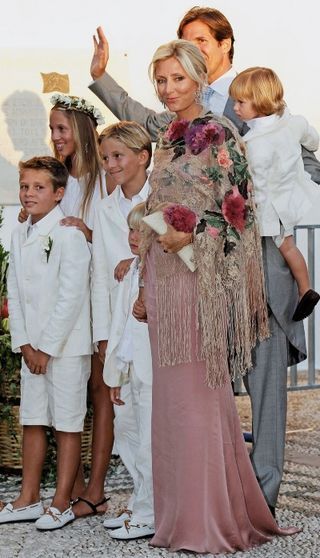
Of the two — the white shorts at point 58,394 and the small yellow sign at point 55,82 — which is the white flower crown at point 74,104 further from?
the small yellow sign at point 55,82

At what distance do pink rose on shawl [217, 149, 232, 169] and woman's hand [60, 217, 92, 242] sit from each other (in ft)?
Answer: 2.46

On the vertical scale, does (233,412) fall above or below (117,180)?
below

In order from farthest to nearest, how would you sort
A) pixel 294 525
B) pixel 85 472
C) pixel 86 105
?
pixel 85 472 < pixel 86 105 < pixel 294 525

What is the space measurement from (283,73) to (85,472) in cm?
336

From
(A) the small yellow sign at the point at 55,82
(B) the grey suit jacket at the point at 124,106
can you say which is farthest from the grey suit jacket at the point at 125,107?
(A) the small yellow sign at the point at 55,82

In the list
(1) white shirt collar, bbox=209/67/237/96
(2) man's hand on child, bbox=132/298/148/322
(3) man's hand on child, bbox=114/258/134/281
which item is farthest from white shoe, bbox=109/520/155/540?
(1) white shirt collar, bbox=209/67/237/96

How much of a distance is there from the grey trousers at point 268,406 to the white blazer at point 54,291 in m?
0.63

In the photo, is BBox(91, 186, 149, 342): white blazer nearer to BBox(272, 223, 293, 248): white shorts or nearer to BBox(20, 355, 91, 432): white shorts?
BBox(20, 355, 91, 432): white shorts

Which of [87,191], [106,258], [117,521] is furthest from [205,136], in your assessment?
[117,521]

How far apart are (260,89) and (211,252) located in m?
0.64

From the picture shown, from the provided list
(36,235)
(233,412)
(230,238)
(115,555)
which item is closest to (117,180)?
(36,235)

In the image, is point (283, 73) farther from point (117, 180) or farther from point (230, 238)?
point (230, 238)

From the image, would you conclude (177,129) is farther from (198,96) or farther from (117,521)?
(117,521)

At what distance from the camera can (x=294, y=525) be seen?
4379 millimetres
